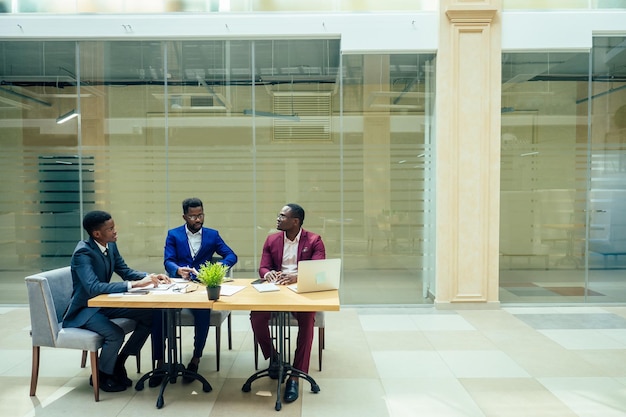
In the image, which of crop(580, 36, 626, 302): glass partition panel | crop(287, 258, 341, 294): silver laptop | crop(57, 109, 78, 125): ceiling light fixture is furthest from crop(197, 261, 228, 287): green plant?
crop(580, 36, 626, 302): glass partition panel

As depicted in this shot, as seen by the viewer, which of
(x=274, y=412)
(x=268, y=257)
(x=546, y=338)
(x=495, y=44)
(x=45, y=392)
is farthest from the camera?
(x=495, y=44)

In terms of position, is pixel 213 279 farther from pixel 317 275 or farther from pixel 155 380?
pixel 155 380

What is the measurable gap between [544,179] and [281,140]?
3.99 metres

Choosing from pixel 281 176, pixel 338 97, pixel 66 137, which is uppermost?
pixel 338 97

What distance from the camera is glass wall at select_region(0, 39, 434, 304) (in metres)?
6.67

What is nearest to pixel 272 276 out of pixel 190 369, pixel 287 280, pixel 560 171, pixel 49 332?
pixel 287 280

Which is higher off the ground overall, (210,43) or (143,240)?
(210,43)

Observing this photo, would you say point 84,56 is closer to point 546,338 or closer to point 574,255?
point 546,338

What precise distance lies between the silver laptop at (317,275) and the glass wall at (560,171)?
3.98 m

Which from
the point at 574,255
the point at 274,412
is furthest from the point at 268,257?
the point at 574,255

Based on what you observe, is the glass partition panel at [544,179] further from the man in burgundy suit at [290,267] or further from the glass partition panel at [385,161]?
the man in burgundy suit at [290,267]

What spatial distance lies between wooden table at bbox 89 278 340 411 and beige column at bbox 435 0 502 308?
3345 millimetres

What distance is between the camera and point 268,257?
14.2 feet

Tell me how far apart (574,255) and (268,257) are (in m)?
5.08
